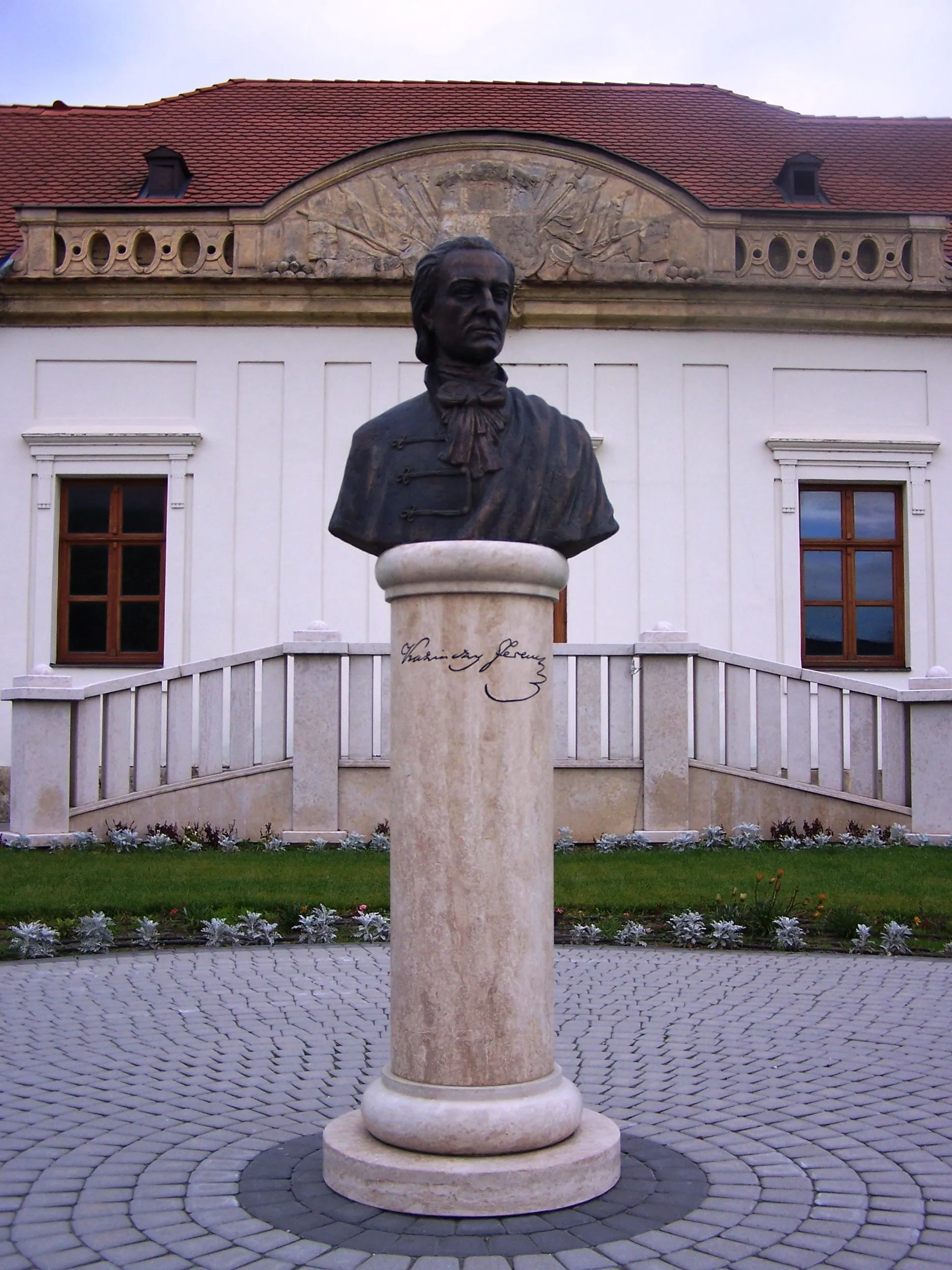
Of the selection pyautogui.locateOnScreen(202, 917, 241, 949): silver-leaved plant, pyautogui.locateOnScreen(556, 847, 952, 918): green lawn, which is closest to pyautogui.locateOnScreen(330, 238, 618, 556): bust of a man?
pyautogui.locateOnScreen(202, 917, 241, 949): silver-leaved plant

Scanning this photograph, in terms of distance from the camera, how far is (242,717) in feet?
43.2

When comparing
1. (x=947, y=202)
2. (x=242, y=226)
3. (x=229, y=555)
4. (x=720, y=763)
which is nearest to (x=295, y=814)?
(x=720, y=763)

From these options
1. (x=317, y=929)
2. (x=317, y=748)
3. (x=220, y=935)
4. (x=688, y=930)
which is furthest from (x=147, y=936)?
(x=317, y=748)

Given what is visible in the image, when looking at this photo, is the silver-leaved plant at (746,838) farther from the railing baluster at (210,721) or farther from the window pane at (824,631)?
the window pane at (824,631)

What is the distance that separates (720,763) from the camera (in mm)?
13047

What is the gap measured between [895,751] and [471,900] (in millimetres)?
9692

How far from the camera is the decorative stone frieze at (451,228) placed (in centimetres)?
1697

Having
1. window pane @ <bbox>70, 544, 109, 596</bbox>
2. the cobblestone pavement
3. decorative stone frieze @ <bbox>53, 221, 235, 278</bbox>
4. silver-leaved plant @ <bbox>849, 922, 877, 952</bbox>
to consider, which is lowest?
the cobblestone pavement

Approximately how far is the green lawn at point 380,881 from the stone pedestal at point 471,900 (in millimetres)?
4858

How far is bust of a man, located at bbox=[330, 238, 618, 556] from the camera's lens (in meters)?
4.73

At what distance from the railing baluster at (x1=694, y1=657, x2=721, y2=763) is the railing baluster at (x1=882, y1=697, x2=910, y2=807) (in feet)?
5.16

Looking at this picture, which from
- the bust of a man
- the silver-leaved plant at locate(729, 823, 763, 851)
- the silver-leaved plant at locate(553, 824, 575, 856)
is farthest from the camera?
the silver-leaved plant at locate(553, 824, 575, 856)

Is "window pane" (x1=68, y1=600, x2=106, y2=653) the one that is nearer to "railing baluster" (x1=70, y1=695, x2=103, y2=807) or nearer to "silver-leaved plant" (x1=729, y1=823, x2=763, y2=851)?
"railing baluster" (x1=70, y1=695, x2=103, y2=807)

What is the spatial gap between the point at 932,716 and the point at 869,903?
13.5 ft
